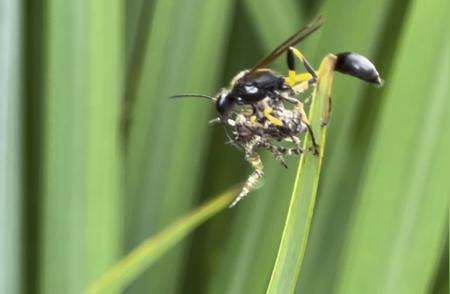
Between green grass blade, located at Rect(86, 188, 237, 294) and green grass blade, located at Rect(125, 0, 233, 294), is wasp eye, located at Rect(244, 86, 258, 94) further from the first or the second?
green grass blade, located at Rect(86, 188, 237, 294)

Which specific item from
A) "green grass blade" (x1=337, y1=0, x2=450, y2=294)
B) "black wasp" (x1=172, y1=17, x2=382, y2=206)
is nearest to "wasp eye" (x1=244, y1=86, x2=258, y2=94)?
"black wasp" (x1=172, y1=17, x2=382, y2=206)

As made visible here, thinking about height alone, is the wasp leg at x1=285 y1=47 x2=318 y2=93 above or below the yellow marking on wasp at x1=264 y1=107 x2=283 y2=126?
above

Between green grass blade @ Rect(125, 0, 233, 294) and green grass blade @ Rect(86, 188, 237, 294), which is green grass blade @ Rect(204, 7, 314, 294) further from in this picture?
green grass blade @ Rect(86, 188, 237, 294)

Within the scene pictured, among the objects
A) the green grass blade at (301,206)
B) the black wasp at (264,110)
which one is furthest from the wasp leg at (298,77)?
the green grass blade at (301,206)

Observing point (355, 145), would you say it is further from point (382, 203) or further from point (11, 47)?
point (11, 47)

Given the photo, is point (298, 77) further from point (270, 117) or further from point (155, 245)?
point (155, 245)

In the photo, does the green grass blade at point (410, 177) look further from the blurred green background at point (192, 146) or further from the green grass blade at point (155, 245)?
the green grass blade at point (155, 245)

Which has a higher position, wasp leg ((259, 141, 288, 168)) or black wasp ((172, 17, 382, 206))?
black wasp ((172, 17, 382, 206))

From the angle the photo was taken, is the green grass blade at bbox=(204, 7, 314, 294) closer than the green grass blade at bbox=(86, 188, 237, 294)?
No
